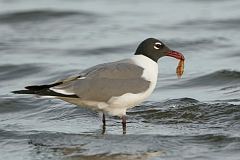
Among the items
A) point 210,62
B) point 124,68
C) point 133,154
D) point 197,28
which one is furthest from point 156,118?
point 197,28

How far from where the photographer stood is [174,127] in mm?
10789

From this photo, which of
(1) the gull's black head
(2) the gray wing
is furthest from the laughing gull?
(1) the gull's black head

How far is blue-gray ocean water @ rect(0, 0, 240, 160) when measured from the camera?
31.9 feet

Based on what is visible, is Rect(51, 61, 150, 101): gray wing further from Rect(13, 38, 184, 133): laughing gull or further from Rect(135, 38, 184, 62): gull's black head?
Rect(135, 38, 184, 62): gull's black head

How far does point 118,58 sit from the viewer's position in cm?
1625

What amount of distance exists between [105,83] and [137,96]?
0.43 metres

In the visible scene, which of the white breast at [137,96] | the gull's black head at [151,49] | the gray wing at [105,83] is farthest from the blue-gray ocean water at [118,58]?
the gull's black head at [151,49]

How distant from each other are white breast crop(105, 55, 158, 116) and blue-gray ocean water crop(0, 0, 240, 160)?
32cm

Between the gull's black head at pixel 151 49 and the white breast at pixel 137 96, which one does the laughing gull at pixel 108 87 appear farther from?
the gull's black head at pixel 151 49

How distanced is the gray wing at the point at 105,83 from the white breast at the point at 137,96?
0.06m

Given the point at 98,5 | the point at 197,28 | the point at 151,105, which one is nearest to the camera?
the point at 151,105

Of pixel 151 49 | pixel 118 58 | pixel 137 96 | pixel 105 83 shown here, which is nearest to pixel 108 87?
pixel 105 83

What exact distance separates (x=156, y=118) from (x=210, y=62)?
439 cm

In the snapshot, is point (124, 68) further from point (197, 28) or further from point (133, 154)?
point (197, 28)
